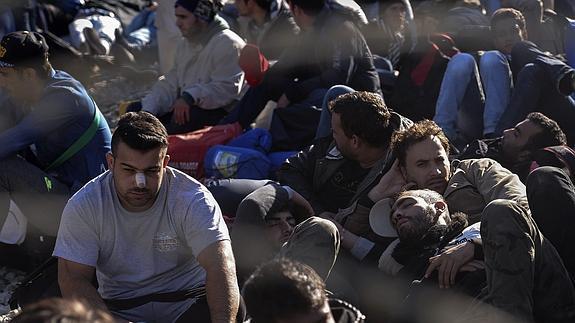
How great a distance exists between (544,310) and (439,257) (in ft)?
1.52

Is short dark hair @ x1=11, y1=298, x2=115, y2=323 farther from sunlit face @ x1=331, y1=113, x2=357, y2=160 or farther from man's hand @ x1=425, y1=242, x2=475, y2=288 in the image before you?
sunlit face @ x1=331, y1=113, x2=357, y2=160

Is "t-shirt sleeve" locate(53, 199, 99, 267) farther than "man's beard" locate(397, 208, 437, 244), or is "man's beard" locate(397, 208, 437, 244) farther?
"man's beard" locate(397, 208, 437, 244)

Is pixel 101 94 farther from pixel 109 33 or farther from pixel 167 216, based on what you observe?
pixel 167 216

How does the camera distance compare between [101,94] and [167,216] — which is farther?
[101,94]

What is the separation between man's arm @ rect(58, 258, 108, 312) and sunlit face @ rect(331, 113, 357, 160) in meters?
1.64

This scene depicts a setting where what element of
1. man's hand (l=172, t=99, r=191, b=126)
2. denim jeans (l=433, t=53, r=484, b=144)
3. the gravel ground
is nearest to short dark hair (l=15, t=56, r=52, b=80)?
man's hand (l=172, t=99, r=191, b=126)

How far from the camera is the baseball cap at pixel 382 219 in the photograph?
179 inches

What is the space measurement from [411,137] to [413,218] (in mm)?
663

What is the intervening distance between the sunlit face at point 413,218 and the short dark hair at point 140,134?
3.55 feet

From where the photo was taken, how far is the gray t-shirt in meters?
4.04

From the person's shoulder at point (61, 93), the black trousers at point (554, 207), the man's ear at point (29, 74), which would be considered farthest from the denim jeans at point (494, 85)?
the man's ear at point (29, 74)

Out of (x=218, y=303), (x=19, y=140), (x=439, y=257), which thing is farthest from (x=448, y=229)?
(x=19, y=140)

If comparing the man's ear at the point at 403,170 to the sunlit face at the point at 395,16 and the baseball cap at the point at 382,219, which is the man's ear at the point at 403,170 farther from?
the sunlit face at the point at 395,16

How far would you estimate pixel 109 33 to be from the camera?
370 inches
